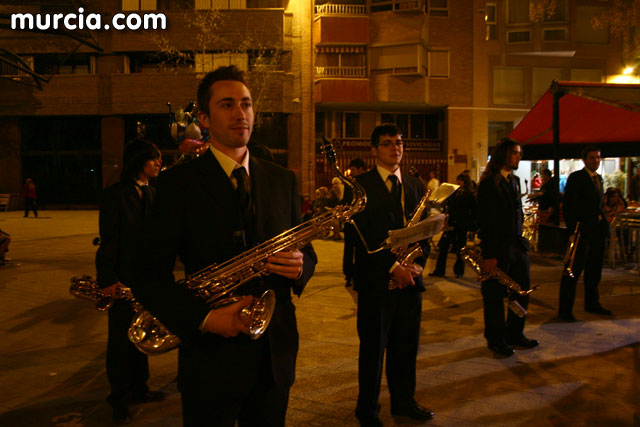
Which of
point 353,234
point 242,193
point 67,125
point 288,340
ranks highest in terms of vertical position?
point 67,125

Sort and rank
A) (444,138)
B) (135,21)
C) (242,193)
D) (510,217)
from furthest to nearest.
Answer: (444,138) → (135,21) → (510,217) → (242,193)

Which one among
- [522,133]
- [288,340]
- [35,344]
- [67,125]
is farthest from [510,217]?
[67,125]

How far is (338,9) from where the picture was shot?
27.2 m

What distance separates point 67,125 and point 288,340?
30.1 m

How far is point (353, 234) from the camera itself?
13.0ft

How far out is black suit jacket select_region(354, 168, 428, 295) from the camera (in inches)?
149

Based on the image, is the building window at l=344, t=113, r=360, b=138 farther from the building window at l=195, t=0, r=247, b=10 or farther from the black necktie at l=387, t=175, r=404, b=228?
the black necktie at l=387, t=175, r=404, b=228

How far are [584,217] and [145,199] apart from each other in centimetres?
553

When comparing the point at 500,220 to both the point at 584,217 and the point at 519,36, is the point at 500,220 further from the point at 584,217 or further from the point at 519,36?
the point at 519,36

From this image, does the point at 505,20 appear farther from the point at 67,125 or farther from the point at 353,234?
→ the point at 353,234

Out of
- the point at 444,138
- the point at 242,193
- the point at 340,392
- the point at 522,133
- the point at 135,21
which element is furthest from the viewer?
the point at 444,138

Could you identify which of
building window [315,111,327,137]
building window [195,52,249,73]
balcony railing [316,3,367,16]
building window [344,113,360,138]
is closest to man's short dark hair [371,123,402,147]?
building window [195,52,249,73]

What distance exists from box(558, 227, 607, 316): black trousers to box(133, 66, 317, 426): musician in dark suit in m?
5.54

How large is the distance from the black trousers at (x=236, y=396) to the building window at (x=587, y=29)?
31397 millimetres
